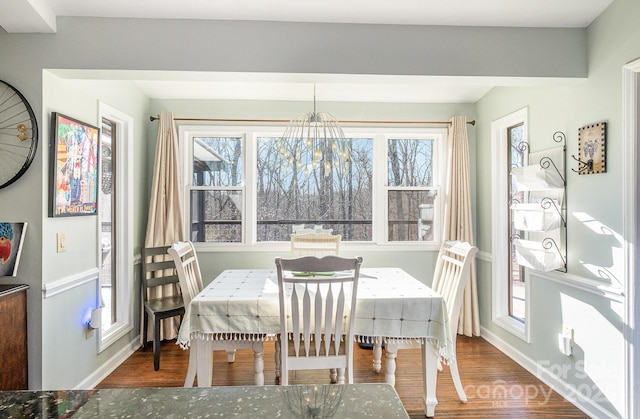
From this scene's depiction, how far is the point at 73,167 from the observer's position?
2535mm

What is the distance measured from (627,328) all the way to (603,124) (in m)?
1.20

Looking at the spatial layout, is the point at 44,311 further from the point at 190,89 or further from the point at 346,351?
the point at 190,89

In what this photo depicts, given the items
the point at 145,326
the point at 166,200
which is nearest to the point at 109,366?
the point at 145,326

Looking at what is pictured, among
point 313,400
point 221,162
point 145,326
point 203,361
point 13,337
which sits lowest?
point 145,326

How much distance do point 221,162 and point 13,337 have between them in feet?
7.55

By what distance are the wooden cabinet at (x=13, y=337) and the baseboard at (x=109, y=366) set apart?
0.57 m

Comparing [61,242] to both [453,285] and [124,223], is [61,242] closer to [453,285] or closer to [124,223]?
[124,223]

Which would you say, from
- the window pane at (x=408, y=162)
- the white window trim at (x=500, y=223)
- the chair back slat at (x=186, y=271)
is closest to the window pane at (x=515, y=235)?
the white window trim at (x=500, y=223)

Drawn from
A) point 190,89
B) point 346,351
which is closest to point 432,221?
point 346,351

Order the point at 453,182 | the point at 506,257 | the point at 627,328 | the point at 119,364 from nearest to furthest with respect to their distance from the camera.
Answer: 1. the point at 627,328
2. the point at 119,364
3. the point at 506,257
4. the point at 453,182

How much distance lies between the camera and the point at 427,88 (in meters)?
3.55

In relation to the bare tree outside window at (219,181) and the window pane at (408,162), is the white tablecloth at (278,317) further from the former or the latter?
the window pane at (408,162)

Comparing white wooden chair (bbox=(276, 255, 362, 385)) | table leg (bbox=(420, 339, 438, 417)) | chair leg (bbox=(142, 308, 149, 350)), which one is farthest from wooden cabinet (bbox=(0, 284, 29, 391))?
table leg (bbox=(420, 339, 438, 417))

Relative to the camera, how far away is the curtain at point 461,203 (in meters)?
3.78
